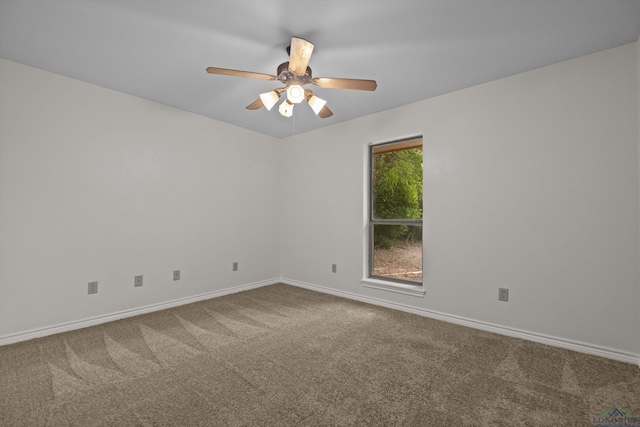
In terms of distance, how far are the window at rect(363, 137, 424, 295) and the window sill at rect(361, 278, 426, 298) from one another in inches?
0.7

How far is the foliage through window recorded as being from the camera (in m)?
3.40

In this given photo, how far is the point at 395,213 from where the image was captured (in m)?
3.62

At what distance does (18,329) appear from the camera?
2410 mm

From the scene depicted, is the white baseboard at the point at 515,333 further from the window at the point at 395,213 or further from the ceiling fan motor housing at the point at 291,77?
the ceiling fan motor housing at the point at 291,77

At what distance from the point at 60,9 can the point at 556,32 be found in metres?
3.28

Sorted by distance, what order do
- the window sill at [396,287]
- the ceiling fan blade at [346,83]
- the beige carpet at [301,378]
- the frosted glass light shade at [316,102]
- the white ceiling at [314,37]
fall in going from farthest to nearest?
the window sill at [396,287]
the frosted glass light shade at [316,102]
the ceiling fan blade at [346,83]
the white ceiling at [314,37]
the beige carpet at [301,378]

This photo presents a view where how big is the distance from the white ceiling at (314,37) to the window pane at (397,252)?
1.64m

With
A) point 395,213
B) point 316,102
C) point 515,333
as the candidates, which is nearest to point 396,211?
point 395,213

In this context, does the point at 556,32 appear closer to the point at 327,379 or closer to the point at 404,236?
the point at 404,236

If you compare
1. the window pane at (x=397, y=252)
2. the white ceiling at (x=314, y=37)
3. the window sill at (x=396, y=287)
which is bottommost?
the window sill at (x=396, y=287)

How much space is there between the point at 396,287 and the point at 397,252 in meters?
0.49

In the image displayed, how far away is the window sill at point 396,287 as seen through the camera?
3139mm

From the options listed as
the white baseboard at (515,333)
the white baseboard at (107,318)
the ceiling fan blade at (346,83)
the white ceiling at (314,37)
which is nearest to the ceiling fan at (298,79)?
the ceiling fan blade at (346,83)

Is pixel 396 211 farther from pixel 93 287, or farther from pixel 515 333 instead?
pixel 93 287
